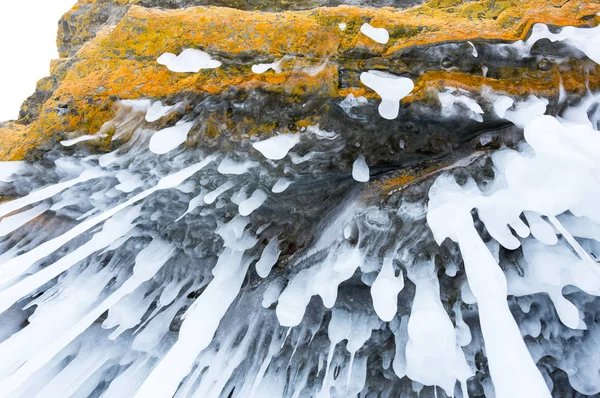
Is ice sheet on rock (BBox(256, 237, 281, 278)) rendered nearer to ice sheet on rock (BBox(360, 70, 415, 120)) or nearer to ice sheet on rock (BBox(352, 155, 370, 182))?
ice sheet on rock (BBox(352, 155, 370, 182))

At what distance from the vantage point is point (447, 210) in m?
1.66

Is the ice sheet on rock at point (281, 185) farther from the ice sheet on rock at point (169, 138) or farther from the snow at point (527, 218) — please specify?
the snow at point (527, 218)

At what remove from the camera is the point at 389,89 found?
1.69 m

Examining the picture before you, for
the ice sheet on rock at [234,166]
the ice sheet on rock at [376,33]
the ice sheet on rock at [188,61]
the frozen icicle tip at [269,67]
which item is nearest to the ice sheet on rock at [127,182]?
the ice sheet on rock at [234,166]

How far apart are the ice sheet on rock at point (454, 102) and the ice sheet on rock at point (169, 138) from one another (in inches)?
51.7

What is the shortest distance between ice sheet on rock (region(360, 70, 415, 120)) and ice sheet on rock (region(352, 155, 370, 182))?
1.14ft

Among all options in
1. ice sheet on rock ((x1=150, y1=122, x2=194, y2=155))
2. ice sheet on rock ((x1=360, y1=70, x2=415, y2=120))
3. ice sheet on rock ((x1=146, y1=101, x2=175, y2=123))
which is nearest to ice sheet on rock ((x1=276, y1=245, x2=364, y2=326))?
ice sheet on rock ((x1=360, y1=70, x2=415, y2=120))

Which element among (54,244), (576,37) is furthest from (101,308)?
(576,37)

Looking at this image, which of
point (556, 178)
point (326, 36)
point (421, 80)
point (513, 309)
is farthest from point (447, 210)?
point (326, 36)

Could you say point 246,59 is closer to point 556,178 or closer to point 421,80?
point 421,80

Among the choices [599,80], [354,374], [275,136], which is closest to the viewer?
[599,80]

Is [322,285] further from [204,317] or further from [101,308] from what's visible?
[101,308]

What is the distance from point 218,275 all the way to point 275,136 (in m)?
0.86

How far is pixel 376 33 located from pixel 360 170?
27.2 inches
